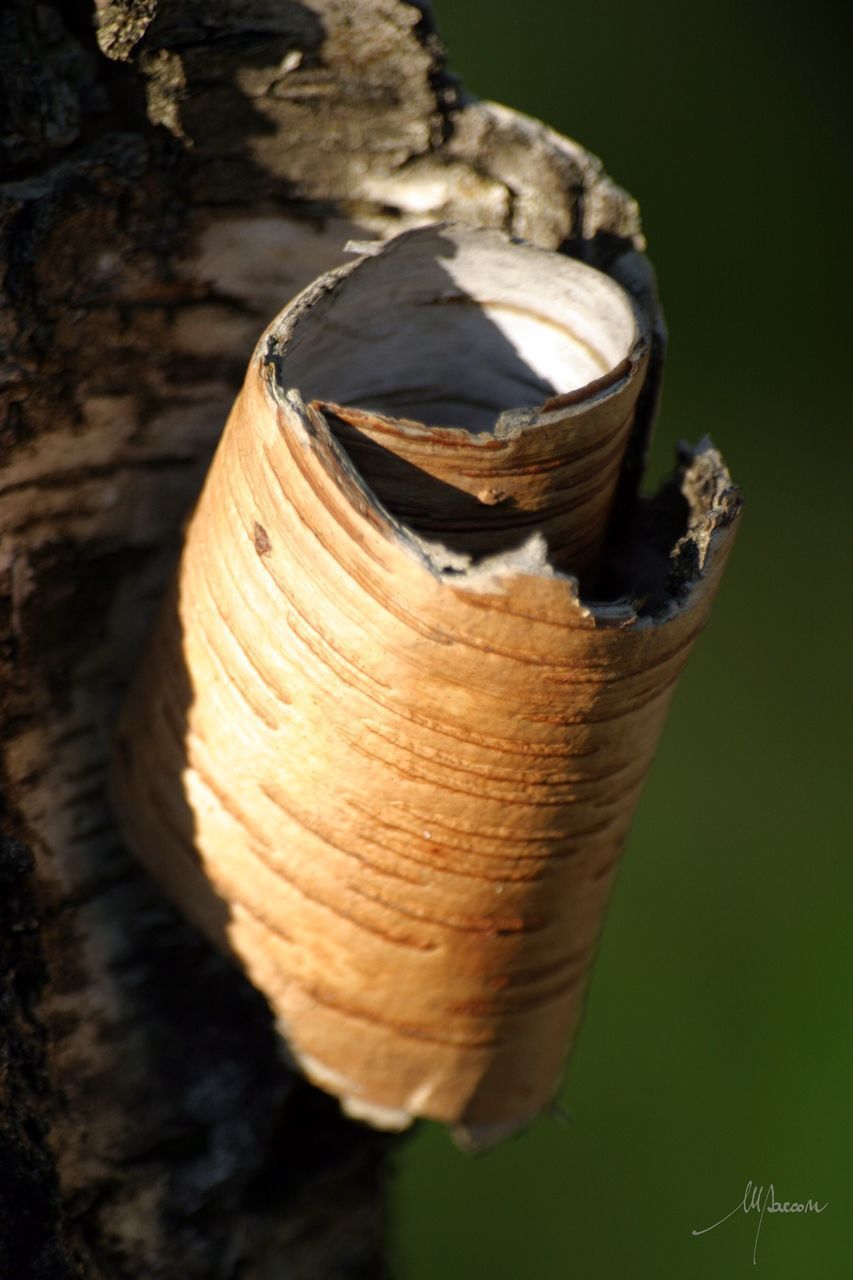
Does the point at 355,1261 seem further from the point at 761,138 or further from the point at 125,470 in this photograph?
the point at 761,138

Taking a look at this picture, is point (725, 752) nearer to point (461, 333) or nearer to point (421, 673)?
point (461, 333)

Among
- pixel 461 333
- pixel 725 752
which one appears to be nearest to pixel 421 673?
pixel 461 333
